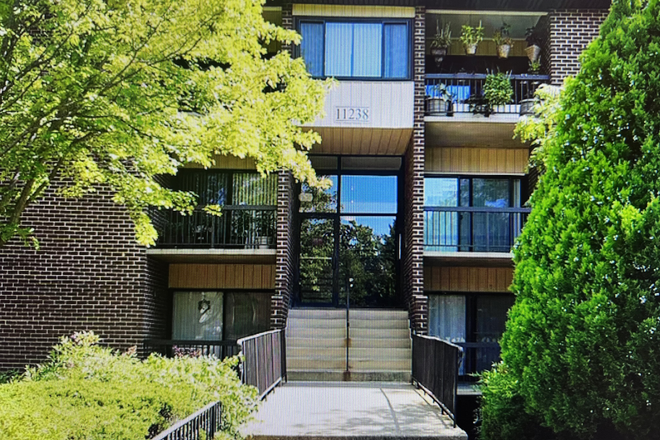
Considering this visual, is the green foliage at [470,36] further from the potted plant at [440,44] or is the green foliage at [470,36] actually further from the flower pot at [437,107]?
the flower pot at [437,107]

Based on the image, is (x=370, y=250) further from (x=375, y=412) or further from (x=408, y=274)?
(x=375, y=412)

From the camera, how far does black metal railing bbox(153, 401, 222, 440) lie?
3.71 metres

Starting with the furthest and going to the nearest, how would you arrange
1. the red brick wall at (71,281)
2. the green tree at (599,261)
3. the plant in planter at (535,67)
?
the plant in planter at (535,67), the red brick wall at (71,281), the green tree at (599,261)

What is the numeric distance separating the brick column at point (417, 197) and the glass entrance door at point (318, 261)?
2164mm

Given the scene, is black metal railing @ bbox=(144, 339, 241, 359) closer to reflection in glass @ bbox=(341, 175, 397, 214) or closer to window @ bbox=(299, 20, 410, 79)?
reflection in glass @ bbox=(341, 175, 397, 214)

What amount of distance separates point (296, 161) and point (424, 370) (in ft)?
12.3

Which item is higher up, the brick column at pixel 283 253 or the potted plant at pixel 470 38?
the potted plant at pixel 470 38

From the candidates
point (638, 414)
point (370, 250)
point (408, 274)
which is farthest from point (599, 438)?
point (370, 250)

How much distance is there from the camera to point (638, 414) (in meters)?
5.00

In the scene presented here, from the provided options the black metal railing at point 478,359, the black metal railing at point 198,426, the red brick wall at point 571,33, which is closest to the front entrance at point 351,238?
the black metal railing at point 478,359

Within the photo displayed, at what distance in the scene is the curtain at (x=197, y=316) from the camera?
50.3 feet

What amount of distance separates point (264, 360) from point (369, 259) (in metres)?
6.46

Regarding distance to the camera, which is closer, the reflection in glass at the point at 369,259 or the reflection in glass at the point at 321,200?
the reflection in glass at the point at 369,259

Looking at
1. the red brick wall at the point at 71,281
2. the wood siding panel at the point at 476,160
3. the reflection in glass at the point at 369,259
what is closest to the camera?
the red brick wall at the point at 71,281
